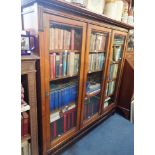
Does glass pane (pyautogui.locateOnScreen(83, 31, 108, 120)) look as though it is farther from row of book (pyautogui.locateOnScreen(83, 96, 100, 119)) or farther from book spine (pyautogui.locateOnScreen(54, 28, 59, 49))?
book spine (pyautogui.locateOnScreen(54, 28, 59, 49))

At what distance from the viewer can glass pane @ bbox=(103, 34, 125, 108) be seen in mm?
2072

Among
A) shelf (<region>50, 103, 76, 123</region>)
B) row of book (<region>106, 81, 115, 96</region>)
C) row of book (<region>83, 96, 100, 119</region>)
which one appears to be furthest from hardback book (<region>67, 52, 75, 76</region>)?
row of book (<region>106, 81, 115, 96</region>)

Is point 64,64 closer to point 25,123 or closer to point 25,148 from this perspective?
point 25,123

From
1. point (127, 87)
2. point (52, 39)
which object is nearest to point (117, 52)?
point (127, 87)

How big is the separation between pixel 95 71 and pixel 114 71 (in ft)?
1.77

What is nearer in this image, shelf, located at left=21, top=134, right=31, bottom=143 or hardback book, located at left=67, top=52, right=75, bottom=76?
shelf, located at left=21, top=134, right=31, bottom=143

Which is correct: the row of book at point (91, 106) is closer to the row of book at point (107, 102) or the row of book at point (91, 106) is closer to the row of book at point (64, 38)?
the row of book at point (107, 102)

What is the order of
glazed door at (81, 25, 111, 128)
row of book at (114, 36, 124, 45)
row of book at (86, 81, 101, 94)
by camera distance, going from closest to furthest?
glazed door at (81, 25, 111, 128), row of book at (86, 81, 101, 94), row of book at (114, 36, 124, 45)

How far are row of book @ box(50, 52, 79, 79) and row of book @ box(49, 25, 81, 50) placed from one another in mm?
78
